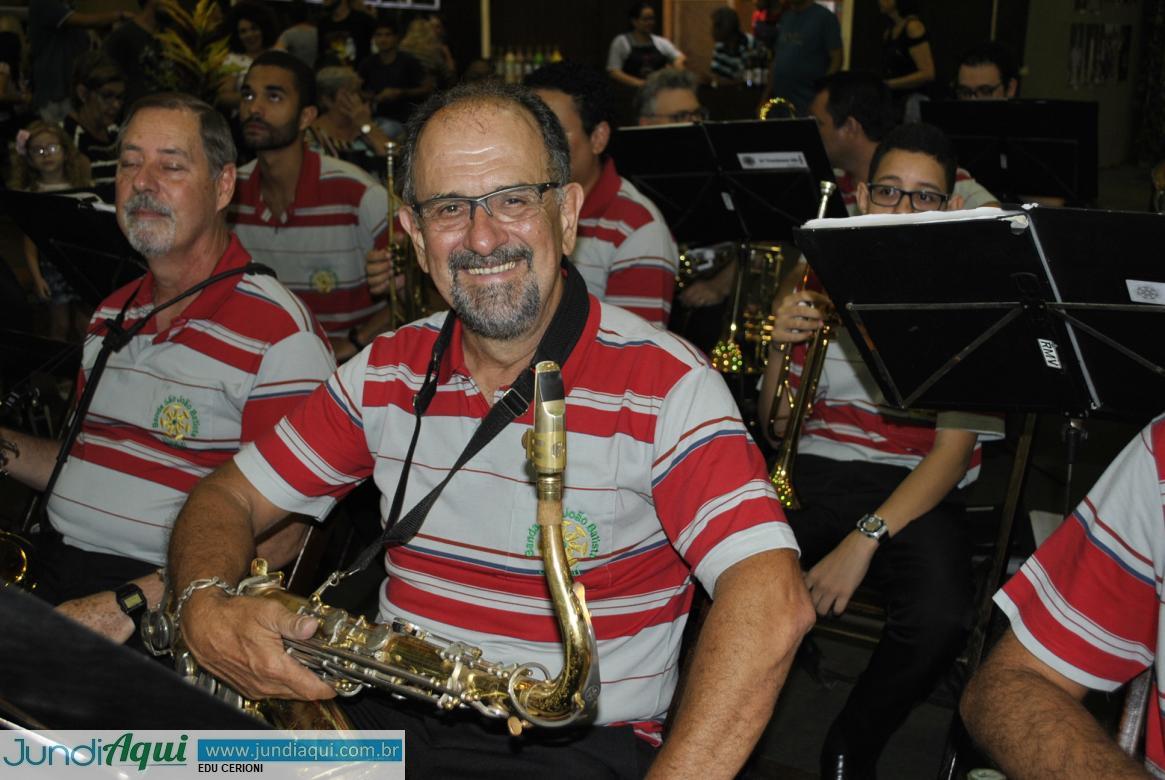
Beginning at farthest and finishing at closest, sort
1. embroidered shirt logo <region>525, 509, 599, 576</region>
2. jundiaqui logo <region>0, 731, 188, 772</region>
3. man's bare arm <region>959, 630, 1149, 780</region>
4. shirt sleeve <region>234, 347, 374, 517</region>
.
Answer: shirt sleeve <region>234, 347, 374, 517</region>, embroidered shirt logo <region>525, 509, 599, 576</region>, man's bare arm <region>959, 630, 1149, 780</region>, jundiaqui logo <region>0, 731, 188, 772</region>

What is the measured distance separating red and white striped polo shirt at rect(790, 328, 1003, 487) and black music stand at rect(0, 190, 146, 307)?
2054 millimetres

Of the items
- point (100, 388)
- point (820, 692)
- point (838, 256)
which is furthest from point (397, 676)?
point (820, 692)

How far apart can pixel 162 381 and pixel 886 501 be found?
1827 millimetres

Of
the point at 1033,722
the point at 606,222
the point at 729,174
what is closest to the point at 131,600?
the point at 1033,722

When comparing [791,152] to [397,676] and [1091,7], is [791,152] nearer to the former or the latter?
[397,676]

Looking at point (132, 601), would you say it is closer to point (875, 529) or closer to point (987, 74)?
point (875, 529)

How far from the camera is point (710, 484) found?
180cm

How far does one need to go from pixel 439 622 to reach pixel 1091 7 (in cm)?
1399

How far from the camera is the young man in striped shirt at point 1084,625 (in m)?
1.60

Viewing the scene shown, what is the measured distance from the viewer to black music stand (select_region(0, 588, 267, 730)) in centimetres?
109

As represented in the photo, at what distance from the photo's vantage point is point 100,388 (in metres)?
2.85

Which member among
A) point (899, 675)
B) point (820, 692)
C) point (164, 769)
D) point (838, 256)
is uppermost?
point (838, 256)

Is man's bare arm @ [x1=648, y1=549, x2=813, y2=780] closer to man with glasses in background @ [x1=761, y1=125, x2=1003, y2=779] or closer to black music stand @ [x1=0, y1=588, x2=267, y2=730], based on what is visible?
black music stand @ [x1=0, y1=588, x2=267, y2=730]

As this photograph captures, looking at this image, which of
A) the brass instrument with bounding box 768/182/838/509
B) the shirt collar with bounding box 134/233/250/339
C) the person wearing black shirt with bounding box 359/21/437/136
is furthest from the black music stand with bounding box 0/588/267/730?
the person wearing black shirt with bounding box 359/21/437/136
